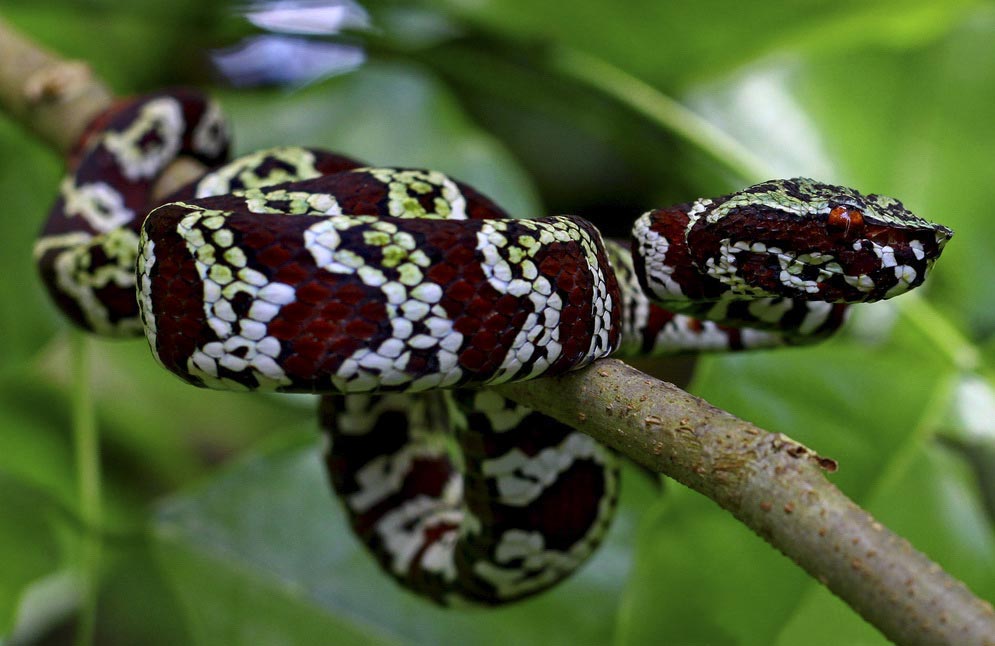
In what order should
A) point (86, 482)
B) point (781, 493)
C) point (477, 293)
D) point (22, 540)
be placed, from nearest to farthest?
point (781, 493), point (477, 293), point (22, 540), point (86, 482)

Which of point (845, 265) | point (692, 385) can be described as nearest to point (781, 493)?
point (845, 265)

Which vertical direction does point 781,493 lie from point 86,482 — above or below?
above

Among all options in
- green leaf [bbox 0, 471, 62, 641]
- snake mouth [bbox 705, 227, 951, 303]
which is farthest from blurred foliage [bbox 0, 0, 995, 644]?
snake mouth [bbox 705, 227, 951, 303]

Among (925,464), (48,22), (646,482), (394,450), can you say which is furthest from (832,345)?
(48,22)

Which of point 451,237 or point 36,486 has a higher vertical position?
point 451,237

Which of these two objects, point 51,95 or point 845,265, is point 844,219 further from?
point 51,95

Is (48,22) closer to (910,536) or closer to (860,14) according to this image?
(860,14)

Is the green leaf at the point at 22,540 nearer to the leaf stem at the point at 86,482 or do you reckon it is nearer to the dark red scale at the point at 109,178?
the leaf stem at the point at 86,482
